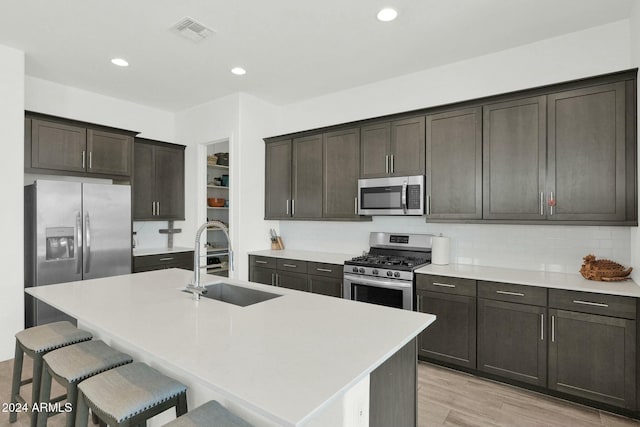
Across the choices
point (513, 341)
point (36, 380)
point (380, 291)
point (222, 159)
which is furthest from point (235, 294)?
point (222, 159)

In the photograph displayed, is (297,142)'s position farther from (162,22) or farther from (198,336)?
(198,336)

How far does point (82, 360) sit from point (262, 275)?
2656mm

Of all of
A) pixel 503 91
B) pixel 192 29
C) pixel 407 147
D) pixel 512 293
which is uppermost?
pixel 192 29

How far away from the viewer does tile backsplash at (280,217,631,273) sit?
283 cm

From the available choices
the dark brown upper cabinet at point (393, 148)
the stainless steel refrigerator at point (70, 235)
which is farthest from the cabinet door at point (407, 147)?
the stainless steel refrigerator at point (70, 235)

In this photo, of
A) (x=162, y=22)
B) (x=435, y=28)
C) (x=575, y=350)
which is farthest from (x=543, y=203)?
(x=162, y=22)

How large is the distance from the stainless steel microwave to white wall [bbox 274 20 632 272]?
1.08 feet

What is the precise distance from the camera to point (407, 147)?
3520 millimetres

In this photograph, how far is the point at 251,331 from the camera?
4.91 feet

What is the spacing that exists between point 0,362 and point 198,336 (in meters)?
3.00

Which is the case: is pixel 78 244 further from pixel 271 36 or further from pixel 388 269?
pixel 388 269

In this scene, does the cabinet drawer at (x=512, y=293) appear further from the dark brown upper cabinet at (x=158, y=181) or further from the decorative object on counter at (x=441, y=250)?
the dark brown upper cabinet at (x=158, y=181)

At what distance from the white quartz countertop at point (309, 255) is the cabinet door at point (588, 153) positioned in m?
2.05

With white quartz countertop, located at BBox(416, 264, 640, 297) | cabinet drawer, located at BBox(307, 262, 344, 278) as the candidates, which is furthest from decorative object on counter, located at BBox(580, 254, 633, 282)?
cabinet drawer, located at BBox(307, 262, 344, 278)
